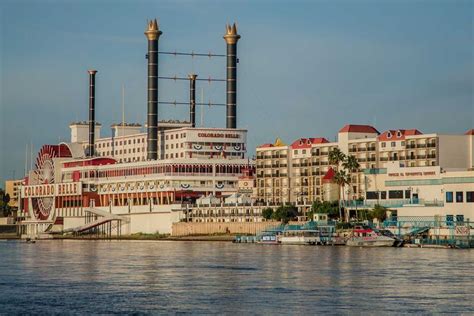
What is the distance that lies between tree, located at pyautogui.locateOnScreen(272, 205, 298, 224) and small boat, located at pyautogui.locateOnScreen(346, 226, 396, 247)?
30.2 meters

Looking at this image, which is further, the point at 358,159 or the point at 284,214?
the point at 358,159

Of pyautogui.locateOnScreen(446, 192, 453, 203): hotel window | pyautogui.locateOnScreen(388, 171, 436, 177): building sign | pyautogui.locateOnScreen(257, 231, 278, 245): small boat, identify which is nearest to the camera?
pyautogui.locateOnScreen(446, 192, 453, 203): hotel window

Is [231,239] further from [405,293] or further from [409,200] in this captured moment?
[405,293]

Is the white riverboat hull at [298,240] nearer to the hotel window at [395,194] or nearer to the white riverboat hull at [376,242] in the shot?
the white riverboat hull at [376,242]

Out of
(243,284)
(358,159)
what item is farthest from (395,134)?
(243,284)

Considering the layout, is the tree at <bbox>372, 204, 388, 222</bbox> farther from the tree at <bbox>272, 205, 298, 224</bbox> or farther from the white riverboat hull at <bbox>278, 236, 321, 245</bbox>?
the tree at <bbox>272, 205, 298, 224</bbox>

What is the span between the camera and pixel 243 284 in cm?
8138

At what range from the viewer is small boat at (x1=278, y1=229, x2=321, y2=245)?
153 metres

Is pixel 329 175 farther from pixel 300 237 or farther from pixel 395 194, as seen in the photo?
pixel 300 237

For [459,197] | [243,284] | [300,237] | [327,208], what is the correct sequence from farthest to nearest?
1. [327,208]
2. [300,237]
3. [459,197]
4. [243,284]

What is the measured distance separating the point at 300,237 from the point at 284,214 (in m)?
20.5

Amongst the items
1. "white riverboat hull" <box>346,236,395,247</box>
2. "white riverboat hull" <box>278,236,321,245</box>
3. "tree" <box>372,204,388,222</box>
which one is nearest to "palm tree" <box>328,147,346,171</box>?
"tree" <box>372,204,388,222</box>

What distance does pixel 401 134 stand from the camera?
176 meters

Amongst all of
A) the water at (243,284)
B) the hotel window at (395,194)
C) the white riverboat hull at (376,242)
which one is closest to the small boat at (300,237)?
the white riverboat hull at (376,242)
